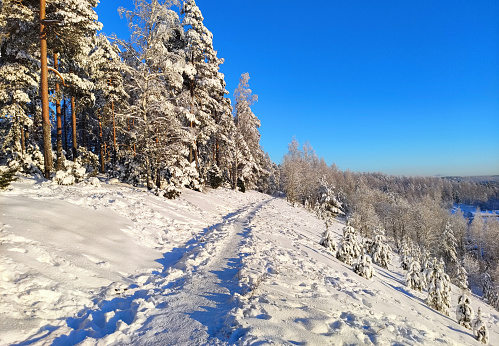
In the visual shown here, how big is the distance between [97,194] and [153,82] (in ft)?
24.5

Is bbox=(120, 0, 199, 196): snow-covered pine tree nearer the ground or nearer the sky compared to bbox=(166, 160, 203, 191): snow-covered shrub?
nearer the sky

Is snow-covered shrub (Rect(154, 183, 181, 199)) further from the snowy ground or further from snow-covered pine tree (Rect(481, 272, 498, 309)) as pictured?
snow-covered pine tree (Rect(481, 272, 498, 309))

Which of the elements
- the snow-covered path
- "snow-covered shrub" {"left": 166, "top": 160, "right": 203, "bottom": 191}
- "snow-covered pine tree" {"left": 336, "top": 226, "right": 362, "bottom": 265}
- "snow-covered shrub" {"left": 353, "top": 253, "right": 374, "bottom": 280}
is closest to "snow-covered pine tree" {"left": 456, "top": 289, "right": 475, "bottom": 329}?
"snow-covered pine tree" {"left": 336, "top": 226, "right": 362, "bottom": 265}

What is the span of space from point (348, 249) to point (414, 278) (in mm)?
8489

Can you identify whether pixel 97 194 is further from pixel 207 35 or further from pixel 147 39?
pixel 207 35

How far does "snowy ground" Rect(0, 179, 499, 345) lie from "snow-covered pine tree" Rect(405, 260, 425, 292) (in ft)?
42.7

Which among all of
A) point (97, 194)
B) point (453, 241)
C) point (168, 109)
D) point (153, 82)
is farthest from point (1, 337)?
point (453, 241)

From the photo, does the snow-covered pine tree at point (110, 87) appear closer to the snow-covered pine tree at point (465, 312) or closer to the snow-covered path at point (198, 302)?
the snow-covered path at point (198, 302)

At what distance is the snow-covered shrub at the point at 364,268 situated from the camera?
973 cm

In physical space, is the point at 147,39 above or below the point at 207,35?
below

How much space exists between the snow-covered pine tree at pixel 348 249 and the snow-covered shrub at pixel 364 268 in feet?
5.28

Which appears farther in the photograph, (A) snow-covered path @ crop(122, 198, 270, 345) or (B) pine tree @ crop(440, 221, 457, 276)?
(B) pine tree @ crop(440, 221, 457, 276)

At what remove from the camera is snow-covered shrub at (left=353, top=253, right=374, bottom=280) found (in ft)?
31.9

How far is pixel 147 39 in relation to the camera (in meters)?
13.6
